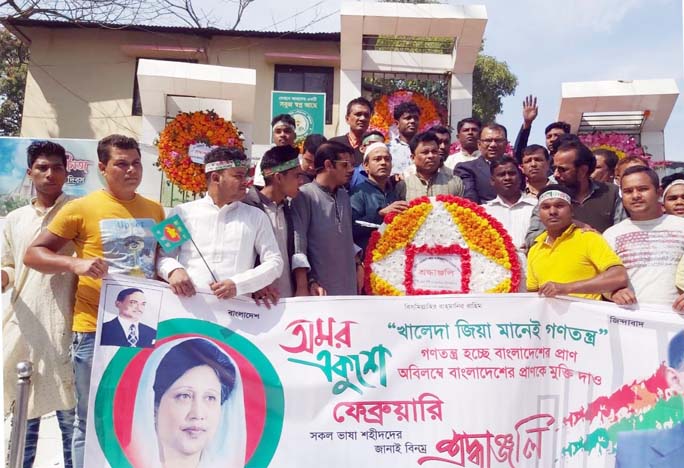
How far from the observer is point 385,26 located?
10.3 m

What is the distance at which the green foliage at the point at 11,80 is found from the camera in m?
17.6

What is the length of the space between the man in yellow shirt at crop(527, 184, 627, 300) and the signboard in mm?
8993

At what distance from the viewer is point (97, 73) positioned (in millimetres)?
15367

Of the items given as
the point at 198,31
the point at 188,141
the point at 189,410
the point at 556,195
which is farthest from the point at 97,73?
the point at 556,195

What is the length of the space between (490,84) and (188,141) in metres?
12.6

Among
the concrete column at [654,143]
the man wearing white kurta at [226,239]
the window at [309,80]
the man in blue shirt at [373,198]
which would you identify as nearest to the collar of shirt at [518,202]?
the man in blue shirt at [373,198]

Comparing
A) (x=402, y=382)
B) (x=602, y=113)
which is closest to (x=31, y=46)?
(x=602, y=113)

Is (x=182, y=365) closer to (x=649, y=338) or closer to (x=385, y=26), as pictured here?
(x=649, y=338)

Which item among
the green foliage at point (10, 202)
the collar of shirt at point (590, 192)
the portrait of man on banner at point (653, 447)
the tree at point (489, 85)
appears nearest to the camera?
the portrait of man on banner at point (653, 447)

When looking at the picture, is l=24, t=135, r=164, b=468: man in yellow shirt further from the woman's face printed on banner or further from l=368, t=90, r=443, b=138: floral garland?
l=368, t=90, r=443, b=138: floral garland

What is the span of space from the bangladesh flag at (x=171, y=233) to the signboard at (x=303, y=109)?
9.11 metres

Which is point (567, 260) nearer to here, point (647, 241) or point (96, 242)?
point (647, 241)

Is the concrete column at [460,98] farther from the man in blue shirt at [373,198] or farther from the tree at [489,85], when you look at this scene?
the tree at [489,85]

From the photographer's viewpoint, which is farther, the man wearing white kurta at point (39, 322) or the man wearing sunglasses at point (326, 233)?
the man wearing sunglasses at point (326, 233)
